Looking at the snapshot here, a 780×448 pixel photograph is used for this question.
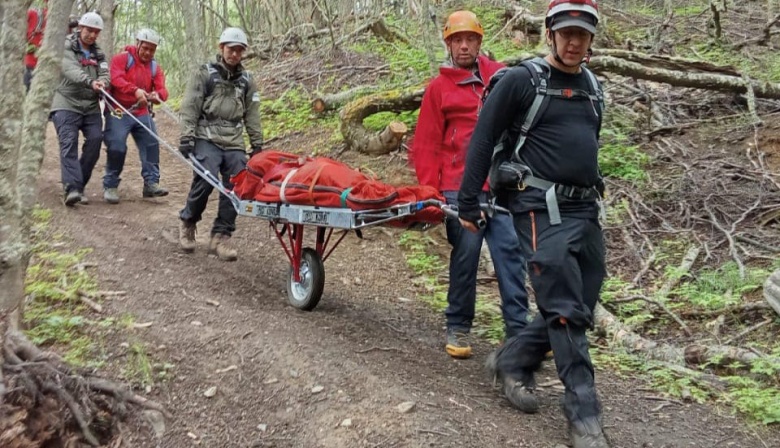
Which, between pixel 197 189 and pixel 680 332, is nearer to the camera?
pixel 680 332

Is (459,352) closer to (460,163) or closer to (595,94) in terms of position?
(460,163)

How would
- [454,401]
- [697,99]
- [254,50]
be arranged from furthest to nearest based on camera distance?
[254,50]
[697,99]
[454,401]

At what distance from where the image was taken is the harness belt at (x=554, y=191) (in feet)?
12.8

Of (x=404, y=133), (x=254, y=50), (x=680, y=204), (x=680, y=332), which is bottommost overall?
(x=680, y=332)

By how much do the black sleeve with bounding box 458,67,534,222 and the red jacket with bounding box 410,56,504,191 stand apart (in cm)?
Result: 101

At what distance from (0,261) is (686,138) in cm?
880

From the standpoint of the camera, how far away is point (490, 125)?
4.11 metres

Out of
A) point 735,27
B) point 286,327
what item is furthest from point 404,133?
point 735,27

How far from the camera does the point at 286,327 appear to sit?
535cm

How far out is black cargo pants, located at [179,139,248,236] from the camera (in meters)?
7.27

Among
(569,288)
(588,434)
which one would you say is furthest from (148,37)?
(588,434)

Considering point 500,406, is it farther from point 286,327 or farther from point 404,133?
point 404,133

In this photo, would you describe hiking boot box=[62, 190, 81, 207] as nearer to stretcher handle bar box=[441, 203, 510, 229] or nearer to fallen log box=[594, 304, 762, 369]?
stretcher handle bar box=[441, 203, 510, 229]

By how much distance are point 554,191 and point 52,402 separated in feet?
9.30
